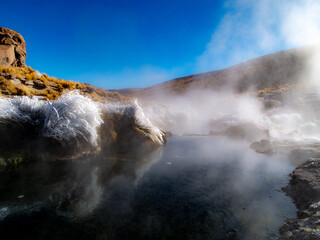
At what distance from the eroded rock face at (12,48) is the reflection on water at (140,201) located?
10679 millimetres

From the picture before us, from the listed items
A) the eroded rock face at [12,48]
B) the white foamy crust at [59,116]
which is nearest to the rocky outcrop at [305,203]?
the white foamy crust at [59,116]

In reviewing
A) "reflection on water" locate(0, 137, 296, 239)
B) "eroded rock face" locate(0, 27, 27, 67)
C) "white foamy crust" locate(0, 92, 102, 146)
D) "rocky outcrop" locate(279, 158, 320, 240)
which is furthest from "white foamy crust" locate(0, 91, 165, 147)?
"eroded rock face" locate(0, 27, 27, 67)

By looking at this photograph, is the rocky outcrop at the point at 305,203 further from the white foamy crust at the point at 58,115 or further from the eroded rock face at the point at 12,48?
the eroded rock face at the point at 12,48

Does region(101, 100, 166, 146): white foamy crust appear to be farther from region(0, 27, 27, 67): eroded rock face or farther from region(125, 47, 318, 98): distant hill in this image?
region(125, 47, 318, 98): distant hill

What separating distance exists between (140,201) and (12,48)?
48.9ft

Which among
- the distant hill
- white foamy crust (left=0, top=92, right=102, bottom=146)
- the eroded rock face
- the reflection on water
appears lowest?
the reflection on water

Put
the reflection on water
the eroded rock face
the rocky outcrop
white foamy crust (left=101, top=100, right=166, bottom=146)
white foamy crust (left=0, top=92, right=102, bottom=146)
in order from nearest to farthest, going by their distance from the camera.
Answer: the rocky outcrop
the reflection on water
white foamy crust (left=0, top=92, right=102, bottom=146)
white foamy crust (left=101, top=100, right=166, bottom=146)
the eroded rock face

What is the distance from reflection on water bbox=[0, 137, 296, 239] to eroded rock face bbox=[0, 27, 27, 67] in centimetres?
1068

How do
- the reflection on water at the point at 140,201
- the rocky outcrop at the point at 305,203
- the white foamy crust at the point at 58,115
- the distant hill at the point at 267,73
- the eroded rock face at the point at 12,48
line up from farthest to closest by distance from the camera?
the distant hill at the point at 267,73, the eroded rock face at the point at 12,48, the white foamy crust at the point at 58,115, the reflection on water at the point at 140,201, the rocky outcrop at the point at 305,203

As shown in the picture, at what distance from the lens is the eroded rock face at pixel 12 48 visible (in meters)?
12.3

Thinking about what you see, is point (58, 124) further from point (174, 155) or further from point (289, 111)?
point (289, 111)

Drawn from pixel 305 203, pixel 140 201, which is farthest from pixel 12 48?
pixel 305 203

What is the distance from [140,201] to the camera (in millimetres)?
4008

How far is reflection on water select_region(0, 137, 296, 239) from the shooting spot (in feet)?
9.97
